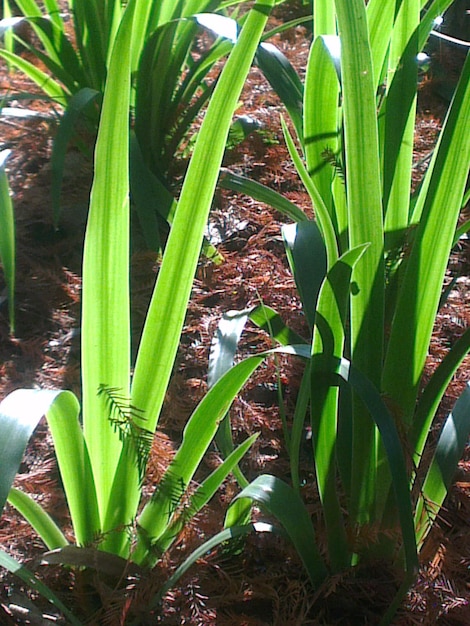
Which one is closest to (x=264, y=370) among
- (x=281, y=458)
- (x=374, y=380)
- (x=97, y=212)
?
(x=281, y=458)

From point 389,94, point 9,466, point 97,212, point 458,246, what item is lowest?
point 9,466

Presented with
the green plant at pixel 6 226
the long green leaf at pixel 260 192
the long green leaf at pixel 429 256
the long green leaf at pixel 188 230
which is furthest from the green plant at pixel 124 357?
the long green leaf at pixel 260 192

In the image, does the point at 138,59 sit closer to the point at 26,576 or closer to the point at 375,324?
the point at 375,324

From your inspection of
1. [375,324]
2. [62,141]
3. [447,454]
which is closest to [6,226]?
[62,141]

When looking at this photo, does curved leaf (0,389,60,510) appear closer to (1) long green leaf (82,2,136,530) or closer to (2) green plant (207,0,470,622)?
(1) long green leaf (82,2,136,530)

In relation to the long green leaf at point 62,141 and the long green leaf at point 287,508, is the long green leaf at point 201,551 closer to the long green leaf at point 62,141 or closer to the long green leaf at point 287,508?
the long green leaf at point 287,508

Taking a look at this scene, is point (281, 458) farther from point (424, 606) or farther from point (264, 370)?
point (424, 606)

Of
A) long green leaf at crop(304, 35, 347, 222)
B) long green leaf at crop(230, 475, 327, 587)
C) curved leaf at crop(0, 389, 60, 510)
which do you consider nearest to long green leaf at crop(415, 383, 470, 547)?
long green leaf at crop(230, 475, 327, 587)
